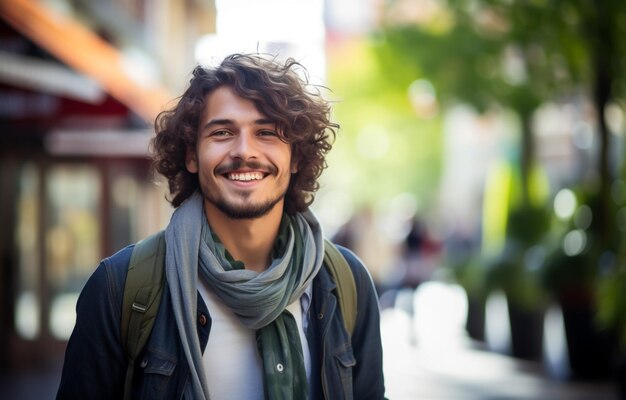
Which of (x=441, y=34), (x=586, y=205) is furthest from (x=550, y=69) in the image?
(x=586, y=205)

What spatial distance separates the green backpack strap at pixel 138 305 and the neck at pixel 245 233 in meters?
0.27

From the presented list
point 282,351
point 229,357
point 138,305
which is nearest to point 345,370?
point 282,351

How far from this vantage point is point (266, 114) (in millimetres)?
3184

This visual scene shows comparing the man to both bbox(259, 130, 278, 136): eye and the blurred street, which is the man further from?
the blurred street

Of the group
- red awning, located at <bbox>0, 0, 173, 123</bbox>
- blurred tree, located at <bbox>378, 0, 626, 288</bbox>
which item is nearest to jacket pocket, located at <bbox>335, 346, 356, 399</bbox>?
red awning, located at <bbox>0, 0, 173, 123</bbox>

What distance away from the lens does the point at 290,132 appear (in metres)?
3.25

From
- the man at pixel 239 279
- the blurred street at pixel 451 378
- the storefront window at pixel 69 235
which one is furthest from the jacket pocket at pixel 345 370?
the storefront window at pixel 69 235

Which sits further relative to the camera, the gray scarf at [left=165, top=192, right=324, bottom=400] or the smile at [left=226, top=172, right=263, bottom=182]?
the smile at [left=226, top=172, right=263, bottom=182]

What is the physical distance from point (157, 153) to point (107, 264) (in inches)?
22.8

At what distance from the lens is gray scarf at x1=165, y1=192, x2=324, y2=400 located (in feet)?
9.86

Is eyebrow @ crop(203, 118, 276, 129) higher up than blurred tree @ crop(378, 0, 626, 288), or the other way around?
blurred tree @ crop(378, 0, 626, 288)

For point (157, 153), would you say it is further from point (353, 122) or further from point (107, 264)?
point (353, 122)

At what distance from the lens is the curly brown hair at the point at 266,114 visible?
3.20 metres

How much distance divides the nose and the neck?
21 centimetres
